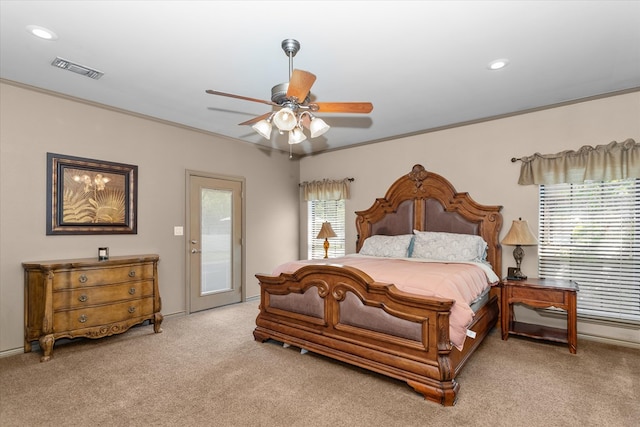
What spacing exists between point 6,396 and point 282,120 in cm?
284

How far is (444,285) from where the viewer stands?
2590 mm

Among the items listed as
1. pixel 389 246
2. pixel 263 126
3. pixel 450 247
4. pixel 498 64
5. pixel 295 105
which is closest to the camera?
pixel 295 105

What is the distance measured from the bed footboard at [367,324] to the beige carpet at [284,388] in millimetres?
137


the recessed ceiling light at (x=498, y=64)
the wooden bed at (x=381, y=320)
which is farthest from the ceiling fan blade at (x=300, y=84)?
the recessed ceiling light at (x=498, y=64)

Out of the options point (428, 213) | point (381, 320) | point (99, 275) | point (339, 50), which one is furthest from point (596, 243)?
point (99, 275)

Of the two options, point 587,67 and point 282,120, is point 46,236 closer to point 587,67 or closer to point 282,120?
point 282,120

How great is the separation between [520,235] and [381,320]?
81.4 inches

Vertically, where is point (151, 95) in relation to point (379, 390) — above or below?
above

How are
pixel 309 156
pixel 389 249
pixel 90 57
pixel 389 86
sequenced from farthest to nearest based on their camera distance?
pixel 309 156 → pixel 389 249 → pixel 389 86 → pixel 90 57

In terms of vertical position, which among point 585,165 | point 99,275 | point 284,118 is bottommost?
point 99,275

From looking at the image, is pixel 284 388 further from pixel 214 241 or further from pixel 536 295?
pixel 214 241

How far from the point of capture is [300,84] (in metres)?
2.18

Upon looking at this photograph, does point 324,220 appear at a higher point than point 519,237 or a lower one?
higher

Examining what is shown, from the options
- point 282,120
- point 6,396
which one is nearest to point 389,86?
point 282,120
